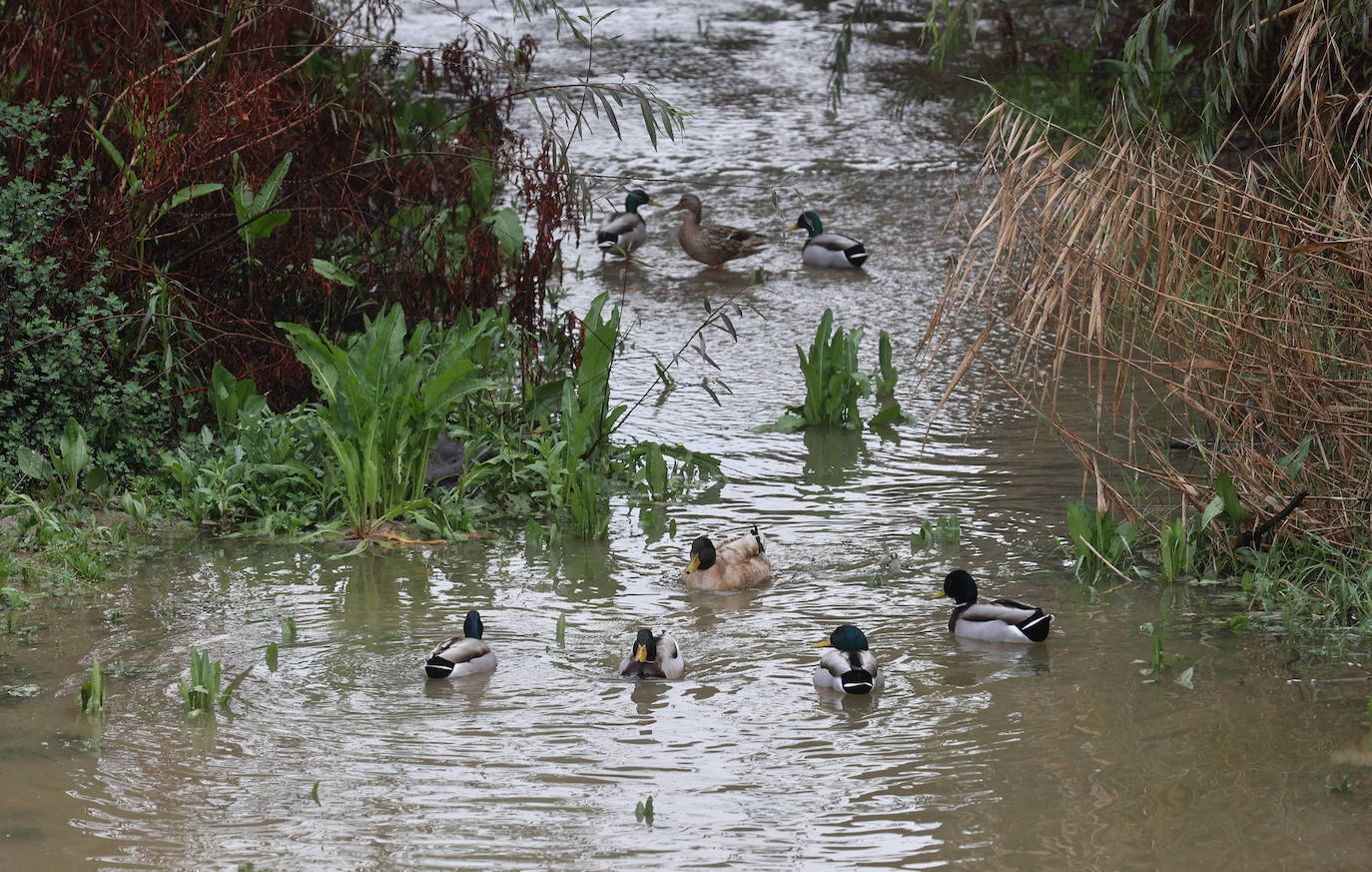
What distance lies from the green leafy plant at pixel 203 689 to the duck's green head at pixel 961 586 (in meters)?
3.31

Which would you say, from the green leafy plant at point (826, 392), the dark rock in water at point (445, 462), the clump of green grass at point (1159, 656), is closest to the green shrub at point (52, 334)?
the dark rock in water at point (445, 462)

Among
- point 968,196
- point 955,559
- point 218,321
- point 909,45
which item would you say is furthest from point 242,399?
point 909,45

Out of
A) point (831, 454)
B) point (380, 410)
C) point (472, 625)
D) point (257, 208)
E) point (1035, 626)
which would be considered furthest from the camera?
point (831, 454)

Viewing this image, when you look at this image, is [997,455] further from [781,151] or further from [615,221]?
[781,151]

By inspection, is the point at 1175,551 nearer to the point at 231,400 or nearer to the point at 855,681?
the point at 855,681

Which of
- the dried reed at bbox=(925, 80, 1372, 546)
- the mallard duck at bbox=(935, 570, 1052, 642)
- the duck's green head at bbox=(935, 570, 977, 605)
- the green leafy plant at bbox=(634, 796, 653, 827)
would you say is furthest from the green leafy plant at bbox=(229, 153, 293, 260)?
the green leafy plant at bbox=(634, 796, 653, 827)

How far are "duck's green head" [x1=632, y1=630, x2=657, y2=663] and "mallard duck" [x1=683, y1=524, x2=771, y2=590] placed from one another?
1.15 meters

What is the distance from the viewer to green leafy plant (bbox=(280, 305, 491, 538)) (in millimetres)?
8344

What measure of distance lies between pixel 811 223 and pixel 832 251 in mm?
562

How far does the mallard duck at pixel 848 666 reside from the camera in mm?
6098

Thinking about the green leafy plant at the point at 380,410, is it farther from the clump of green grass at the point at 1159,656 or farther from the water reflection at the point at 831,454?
the clump of green grass at the point at 1159,656

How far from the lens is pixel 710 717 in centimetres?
603

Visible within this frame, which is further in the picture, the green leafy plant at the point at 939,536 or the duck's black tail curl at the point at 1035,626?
the green leafy plant at the point at 939,536

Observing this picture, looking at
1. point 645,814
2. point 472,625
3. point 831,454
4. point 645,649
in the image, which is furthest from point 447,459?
point 645,814
